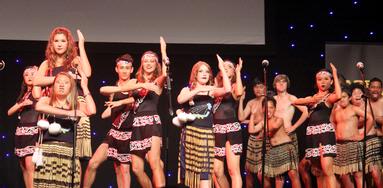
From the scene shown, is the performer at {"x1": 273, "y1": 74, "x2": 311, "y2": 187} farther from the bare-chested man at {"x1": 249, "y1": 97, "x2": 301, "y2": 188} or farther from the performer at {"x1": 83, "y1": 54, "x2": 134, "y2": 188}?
the performer at {"x1": 83, "y1": 54, "x2": 134, "y2": 188}

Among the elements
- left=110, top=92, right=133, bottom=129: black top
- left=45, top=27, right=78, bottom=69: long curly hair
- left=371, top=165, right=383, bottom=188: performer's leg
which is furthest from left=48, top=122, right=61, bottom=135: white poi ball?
left=371, top=165, right=383, bottom=188: performer's leg

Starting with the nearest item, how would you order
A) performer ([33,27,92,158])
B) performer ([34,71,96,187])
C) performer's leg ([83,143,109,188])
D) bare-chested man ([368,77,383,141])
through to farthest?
1. performer ([34,71,96,187])
2. performer ([33,27,92,158])
3. performer's leg ([83,143,109,188])
4. bare-chested man ([368,77,383,141])

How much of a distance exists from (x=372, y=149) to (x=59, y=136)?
14.4ft

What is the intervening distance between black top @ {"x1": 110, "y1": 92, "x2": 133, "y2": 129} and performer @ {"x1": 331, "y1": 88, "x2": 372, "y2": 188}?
2.81m

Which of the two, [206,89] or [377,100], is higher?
[206,89]

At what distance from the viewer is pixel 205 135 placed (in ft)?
23.6

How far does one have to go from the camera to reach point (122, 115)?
746 centimetres

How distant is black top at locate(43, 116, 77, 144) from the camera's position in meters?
6.14

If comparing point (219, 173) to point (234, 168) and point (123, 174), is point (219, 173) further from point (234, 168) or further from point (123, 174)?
point (123, 174)

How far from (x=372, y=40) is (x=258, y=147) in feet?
8.90

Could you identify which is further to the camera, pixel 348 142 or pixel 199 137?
pixel 348 142

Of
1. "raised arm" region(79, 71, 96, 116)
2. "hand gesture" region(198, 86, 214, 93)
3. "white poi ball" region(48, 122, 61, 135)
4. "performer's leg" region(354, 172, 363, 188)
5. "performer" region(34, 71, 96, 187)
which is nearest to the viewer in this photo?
"white poi ball" region(48, 122, 61, 135)

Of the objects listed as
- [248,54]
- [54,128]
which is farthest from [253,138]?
[54,128]

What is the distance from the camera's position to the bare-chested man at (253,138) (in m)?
8.73
